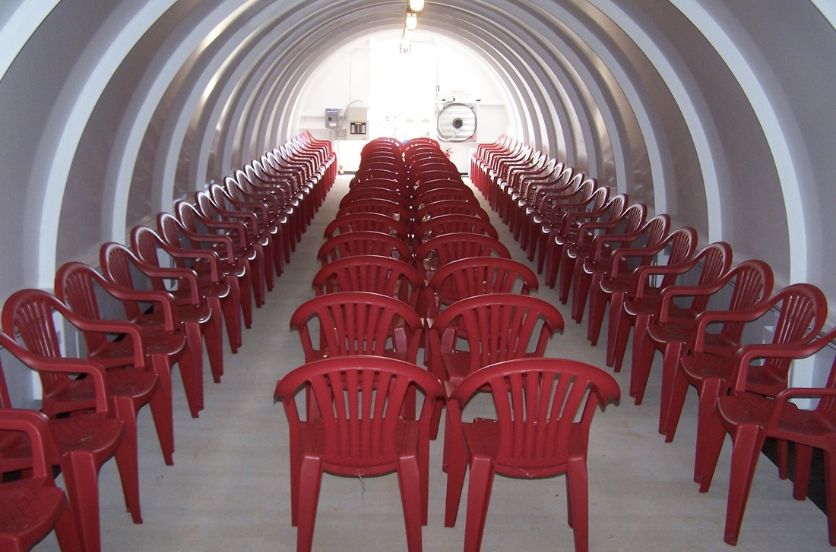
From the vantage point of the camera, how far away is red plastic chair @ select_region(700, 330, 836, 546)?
4.14 metres

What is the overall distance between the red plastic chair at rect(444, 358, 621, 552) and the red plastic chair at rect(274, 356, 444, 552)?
0.25 metres

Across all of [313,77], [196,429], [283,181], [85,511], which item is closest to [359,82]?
[313,77]

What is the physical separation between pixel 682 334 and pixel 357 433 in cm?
300

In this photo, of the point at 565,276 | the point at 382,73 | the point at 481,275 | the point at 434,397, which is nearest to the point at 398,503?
the point at 434,397

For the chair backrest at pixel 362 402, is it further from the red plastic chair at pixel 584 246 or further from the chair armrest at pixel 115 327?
the red plastic chair at pixel 584 246

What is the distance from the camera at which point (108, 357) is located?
521cm

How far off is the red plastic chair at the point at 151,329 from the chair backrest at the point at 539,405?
2.20 meters

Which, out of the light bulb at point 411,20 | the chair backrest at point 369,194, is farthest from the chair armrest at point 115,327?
the light bulb at point 411,20

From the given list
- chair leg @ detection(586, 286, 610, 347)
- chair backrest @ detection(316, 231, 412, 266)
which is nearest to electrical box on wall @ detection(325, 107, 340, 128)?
chair leg @ detection(586, 286, 610, 347)

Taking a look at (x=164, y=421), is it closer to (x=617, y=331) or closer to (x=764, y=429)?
Answer: (x=764, y=429)

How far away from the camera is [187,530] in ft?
14.0

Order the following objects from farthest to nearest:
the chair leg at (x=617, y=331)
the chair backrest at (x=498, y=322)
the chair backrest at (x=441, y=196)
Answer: the chair backrest at (x=441, y=196)
the chair leg at (x=617, y=331)
the chair backrest at (x=498, y=322)

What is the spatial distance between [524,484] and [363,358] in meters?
1.82

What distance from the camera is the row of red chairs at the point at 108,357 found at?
11.3 feet
